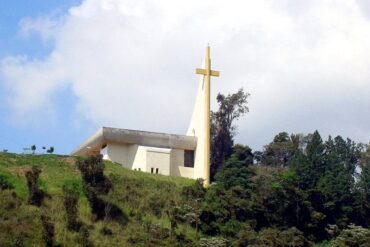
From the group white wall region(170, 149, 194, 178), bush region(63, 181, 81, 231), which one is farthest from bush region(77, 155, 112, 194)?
white wall region(170, 149, 194, 178)

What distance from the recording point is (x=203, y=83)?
125ft

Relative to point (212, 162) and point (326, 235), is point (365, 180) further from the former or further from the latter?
point (212, 162)

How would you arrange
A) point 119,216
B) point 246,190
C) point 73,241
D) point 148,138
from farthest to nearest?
point 148,138 → point 246,190 → point 119,216 → point 73,241

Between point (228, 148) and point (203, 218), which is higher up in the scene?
point (228, 148)

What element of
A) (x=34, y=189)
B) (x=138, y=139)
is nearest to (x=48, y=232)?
(x=34, y=189)

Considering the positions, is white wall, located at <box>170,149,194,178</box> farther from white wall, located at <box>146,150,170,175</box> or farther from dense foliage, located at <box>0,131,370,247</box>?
dense foliage, located at <box>0,131,370,247</box>

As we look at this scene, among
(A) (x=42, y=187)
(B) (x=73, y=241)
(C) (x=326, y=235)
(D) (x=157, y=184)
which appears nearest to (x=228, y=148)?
(D) (x=157, y=184)

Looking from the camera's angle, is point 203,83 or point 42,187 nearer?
point 42,187

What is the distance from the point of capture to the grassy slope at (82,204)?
87.5 feet

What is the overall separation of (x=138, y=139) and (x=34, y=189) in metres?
8.85

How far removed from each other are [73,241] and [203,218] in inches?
224

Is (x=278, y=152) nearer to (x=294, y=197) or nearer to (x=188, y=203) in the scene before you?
(x=294, y=197)

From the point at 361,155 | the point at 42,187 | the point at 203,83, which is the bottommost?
the point at 42,187

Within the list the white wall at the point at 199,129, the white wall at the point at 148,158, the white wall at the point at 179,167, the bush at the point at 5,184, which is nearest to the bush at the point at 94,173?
the bush at the point at 5,184
